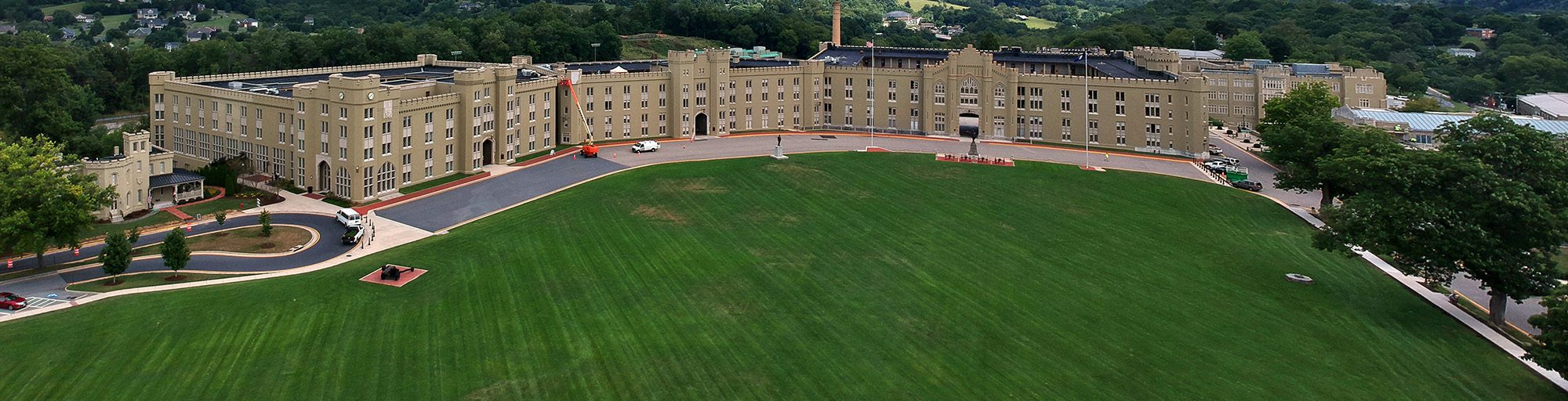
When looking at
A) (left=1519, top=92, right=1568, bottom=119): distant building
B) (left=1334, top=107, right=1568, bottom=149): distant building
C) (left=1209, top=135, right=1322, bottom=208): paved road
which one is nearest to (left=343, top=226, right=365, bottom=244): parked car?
(left=1209, top=135, right=1322, bottom=208): paved road

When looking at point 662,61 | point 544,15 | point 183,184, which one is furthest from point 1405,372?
point 544,15

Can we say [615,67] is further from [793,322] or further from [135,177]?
[793,322]

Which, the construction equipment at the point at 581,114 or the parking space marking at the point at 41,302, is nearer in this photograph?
the parking space marking at the point at 41,302

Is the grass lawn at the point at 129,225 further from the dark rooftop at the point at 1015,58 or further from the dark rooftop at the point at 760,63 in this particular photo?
the dark rooftop at the point at 1015,58

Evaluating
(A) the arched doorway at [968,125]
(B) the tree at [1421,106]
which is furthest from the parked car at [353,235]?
(B) the tree at [1421,106]

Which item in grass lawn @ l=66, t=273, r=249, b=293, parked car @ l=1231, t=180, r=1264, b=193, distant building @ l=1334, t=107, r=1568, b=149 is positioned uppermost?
distant building @ l=1334, t=107, r=1568, b=149

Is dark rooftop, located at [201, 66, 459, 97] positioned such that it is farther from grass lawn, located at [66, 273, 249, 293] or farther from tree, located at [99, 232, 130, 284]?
tree, located at [99, 232, 130, 284]
